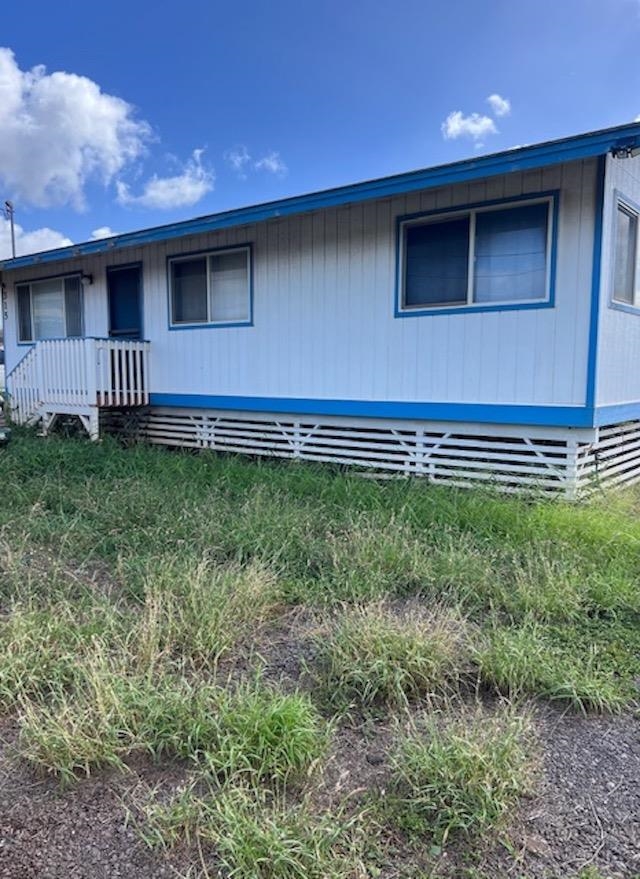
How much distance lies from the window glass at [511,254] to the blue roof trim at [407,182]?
66cm

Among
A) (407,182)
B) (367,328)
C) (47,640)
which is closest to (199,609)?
(47,640)

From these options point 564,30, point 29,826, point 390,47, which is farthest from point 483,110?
point 29,826

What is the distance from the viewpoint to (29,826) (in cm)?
189

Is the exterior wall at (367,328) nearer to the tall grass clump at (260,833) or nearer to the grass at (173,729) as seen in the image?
the grass at (173,729)

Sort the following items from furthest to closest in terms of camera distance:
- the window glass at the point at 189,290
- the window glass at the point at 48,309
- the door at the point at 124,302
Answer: the window glass at the point at 48,309 < the door at the point at 124,302 < the window glass at the point at 189,290

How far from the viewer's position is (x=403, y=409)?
6.72 m

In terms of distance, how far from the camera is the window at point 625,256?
6.03m

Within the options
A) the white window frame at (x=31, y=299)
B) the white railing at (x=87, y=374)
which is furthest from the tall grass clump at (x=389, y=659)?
the white window frame at (x=31, y=299)

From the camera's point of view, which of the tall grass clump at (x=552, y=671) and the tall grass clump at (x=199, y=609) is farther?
the tall grass clump at (x=199, y=609)

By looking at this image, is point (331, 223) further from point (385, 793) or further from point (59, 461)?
point (385, 793)

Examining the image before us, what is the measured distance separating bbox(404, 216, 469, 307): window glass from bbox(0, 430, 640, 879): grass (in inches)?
86.1

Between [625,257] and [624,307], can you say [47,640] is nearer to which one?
[624,307]

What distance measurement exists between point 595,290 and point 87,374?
6527mm

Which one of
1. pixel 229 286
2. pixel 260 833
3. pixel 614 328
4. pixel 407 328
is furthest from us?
pixel 229 286
